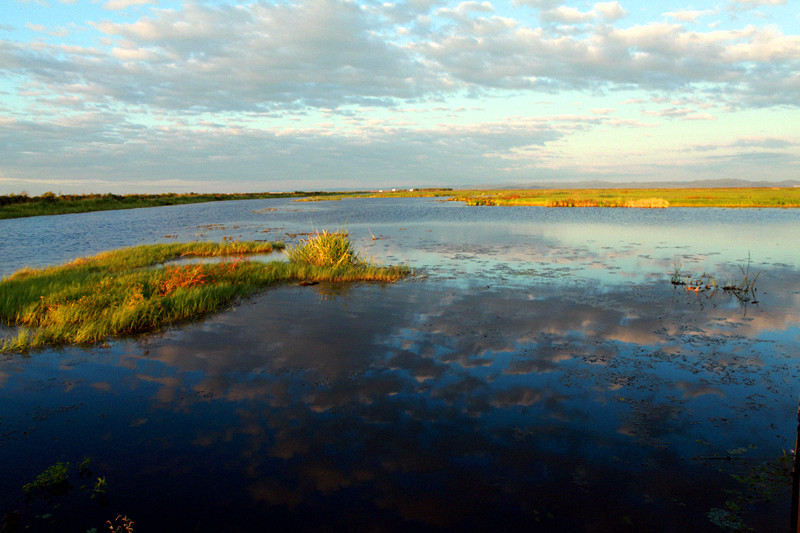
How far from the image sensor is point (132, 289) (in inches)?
633

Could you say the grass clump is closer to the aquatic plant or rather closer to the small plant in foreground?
the aquatic plant

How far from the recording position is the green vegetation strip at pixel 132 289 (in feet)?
45.0

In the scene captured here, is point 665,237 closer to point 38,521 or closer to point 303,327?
point 303,327

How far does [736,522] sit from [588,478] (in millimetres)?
1735

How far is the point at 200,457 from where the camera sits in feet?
23.8

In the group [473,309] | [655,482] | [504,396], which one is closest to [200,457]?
[504,396]

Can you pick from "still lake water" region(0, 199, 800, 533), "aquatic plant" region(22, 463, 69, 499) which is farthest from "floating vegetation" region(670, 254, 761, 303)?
"aquatic plant" region(22, 463, 69, 499)

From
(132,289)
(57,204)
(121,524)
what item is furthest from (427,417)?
(57,204)

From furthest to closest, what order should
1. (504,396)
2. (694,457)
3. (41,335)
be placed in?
(41,335)
(504,396)
(694,457)

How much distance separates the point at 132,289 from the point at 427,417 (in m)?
12.8

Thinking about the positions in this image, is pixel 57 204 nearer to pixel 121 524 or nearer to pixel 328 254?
pixel 328 254

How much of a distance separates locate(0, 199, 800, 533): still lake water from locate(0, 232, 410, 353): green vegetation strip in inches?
42.9

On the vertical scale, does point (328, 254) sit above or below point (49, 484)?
above

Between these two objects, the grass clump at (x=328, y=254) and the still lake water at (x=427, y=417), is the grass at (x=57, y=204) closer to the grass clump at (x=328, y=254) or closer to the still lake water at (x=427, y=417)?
the grass clump at (x=328, y=254)
